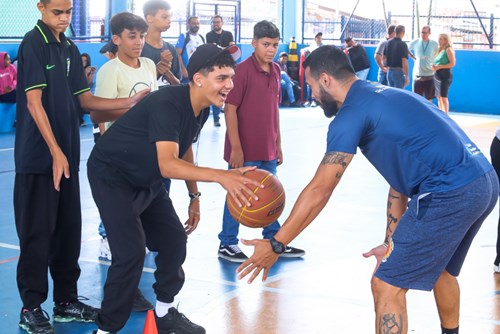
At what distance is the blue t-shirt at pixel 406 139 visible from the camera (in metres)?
4.63

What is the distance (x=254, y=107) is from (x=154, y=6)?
1315 millimetres

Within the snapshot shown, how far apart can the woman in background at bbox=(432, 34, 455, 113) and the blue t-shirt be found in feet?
47.4

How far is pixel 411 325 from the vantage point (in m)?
6.00

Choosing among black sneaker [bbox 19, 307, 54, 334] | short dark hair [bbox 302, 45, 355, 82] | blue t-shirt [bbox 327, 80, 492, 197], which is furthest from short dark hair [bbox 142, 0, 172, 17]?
blue t-shirt [bbox 327, 80, 492, 197]

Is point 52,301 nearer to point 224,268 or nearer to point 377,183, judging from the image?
point 224,268

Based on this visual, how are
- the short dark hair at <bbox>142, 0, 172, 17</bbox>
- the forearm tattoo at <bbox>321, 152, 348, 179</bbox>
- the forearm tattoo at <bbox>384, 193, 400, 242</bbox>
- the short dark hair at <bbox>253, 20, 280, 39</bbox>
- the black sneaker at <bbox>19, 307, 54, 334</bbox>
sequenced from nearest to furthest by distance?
the forearm tattoo at <bbox>321, 152, 348, 179</bbox>, the forearm tattoo at <bbox>384, 193, 400, 242</bbox>, the black sneaker at <bbox>19, 307, 54, 334</bbox>, the short dark hair at <bbox>253, 20, 280, 39</bbox>, the short dark hair at <bbox>142, 0, 172, 17</bbox>

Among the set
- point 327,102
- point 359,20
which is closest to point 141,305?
point 327,102

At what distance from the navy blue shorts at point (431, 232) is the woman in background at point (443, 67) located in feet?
47.4

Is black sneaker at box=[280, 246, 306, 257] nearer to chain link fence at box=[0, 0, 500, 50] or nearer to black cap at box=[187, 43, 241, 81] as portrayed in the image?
black cap at box=[187, 43, 241, 81]

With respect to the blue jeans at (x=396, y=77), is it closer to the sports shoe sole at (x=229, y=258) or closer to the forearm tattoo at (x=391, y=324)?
the sports shoe sole at (x=229, y=258)

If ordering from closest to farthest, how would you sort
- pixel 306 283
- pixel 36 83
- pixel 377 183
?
pixel 36 83 < pixel 306 283 < pixel 377 183

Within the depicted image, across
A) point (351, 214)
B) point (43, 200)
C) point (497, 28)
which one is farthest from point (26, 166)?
point (497, 28)

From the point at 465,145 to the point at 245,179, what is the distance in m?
1.31

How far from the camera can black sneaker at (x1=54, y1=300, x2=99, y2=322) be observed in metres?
5.92
